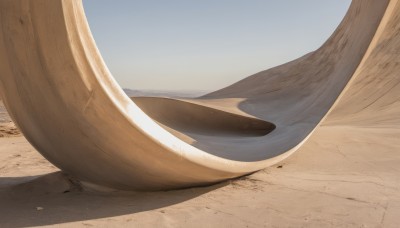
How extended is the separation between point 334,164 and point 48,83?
8.97 ft

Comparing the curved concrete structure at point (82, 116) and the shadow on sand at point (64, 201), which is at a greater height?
the curved concrete structure at point (82, 116)

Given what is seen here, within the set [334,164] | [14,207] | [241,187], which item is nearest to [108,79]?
[14,207]

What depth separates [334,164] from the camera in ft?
11.1

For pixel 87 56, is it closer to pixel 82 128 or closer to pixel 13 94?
pixel 82 128

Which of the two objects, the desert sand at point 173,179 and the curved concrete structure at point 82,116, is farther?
the desert sand at point 173,179

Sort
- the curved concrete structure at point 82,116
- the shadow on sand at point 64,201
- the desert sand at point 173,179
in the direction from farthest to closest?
1. the shadow on sand at point 64,201
2. the desert sand at point 173,179
3. the curved concrete structure at point 82,116

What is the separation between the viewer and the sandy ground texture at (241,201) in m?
1.92

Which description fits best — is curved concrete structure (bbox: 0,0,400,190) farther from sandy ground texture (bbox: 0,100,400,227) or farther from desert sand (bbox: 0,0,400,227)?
sandy ground texture (bbox: 0,100,400,227)

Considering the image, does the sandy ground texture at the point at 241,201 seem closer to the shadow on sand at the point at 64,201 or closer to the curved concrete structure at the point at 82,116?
the shadow on sand at the point at 64,201

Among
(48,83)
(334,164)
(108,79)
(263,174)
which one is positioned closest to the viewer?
(48,83)

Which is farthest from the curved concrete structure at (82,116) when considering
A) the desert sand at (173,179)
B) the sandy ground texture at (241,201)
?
the sandy ground texture at (241,201)

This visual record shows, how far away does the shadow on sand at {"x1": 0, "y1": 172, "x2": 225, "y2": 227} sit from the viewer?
2016 mm

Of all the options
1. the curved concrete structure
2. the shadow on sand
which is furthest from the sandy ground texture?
the curved concrete structure

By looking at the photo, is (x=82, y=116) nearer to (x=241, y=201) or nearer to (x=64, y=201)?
(x=64, y=201)
